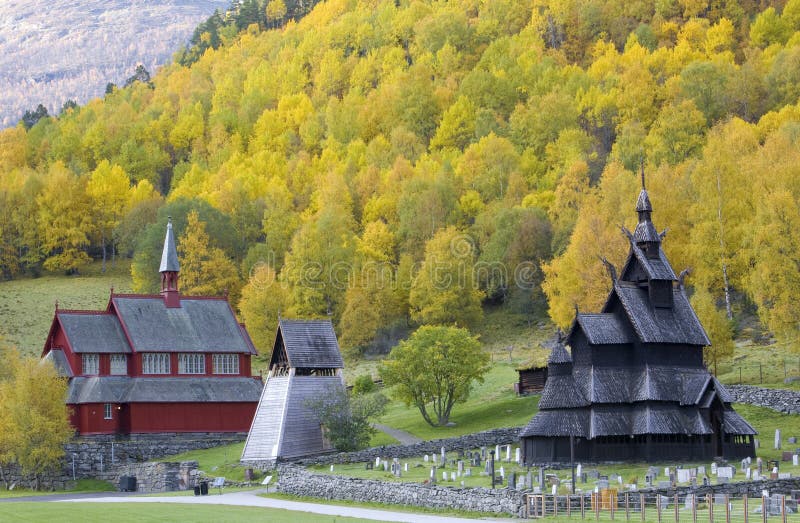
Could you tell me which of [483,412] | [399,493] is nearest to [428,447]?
[483,412]

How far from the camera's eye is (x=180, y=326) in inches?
3374

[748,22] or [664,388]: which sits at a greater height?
[748,22]

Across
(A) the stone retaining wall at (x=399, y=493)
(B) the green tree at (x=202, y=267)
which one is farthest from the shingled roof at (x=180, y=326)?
(B) the green tree at (x=202, y=267)

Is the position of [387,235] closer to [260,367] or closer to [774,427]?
[260,367]

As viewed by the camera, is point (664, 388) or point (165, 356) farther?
point (165, 356)

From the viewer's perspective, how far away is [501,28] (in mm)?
188375

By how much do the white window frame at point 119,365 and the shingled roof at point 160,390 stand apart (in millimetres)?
447

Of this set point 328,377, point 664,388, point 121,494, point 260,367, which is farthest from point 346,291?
point 664,388

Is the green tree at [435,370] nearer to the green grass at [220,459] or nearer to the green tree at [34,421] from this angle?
the green grass at [220,459]

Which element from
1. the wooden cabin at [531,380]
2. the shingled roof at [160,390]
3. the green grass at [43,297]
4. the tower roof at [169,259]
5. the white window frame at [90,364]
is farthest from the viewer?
the green grass at [43,297]

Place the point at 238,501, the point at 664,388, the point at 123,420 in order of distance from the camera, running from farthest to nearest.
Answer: the point at 123,420 → the point at 664,388 → the point at 238,501

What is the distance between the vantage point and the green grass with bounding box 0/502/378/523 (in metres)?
45.1

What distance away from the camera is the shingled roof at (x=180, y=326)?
83.8m

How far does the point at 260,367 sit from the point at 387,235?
20350mm
